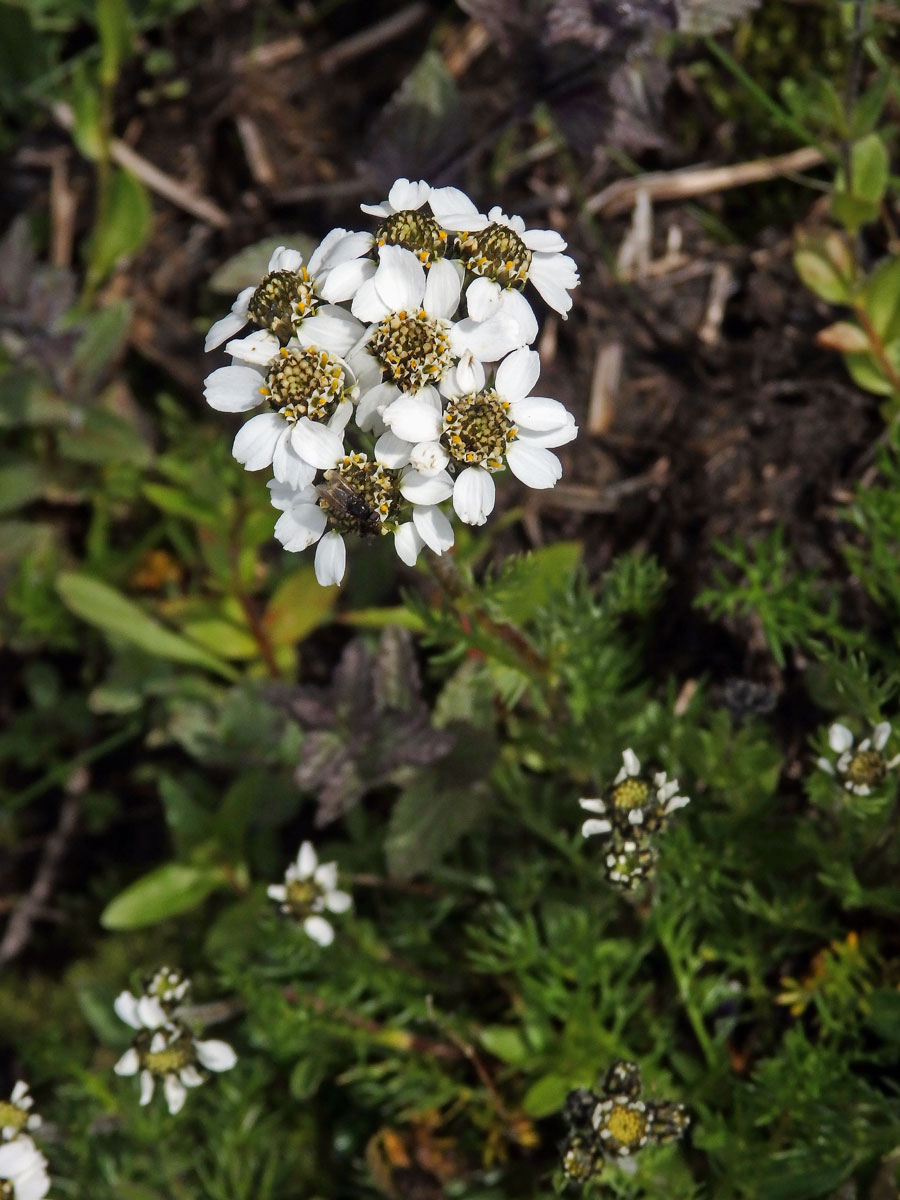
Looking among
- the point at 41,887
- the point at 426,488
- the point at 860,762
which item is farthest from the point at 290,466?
the point at 41,887

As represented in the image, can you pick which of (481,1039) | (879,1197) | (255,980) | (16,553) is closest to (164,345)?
(16,553)

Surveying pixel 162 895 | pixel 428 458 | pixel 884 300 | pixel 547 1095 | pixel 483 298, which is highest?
pixel 483 298

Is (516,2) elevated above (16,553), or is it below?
above

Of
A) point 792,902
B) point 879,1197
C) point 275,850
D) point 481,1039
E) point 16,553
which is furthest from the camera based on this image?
point 16,553

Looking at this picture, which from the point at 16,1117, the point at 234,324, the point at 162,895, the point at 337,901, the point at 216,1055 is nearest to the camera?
the point at 234,324

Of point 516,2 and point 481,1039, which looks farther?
point 516,2

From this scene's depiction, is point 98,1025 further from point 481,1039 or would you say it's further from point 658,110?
point 658,110

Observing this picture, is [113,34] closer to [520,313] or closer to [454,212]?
[454,212]
